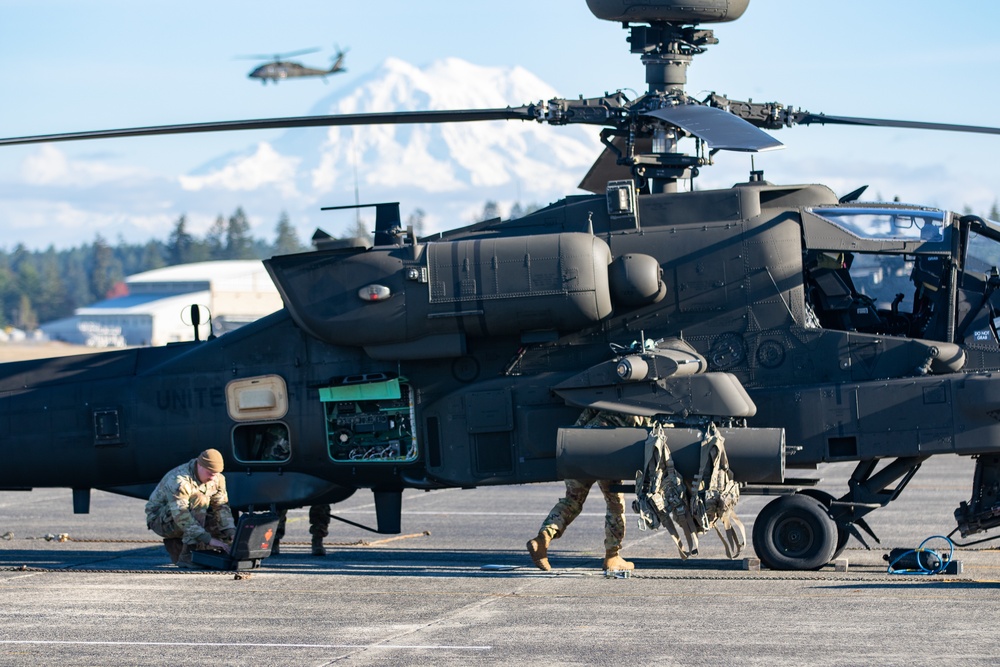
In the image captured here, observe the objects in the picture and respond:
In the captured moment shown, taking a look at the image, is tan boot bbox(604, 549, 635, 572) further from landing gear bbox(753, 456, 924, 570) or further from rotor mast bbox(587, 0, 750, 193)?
rotor mast bbox(587, 0, 750, 193)

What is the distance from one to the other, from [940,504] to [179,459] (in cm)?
1034

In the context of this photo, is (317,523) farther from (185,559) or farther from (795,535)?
(795,535)

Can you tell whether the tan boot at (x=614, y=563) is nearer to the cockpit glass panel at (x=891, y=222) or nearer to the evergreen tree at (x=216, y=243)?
the cockpit glass panel at (x=891, y=222)

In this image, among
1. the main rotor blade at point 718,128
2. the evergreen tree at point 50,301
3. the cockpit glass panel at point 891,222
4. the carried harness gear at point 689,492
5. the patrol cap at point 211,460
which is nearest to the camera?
the main rotor blade at point 718,128

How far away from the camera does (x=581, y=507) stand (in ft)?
43.0

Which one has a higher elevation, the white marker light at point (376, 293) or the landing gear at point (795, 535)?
the white marker light at point (376, 293)

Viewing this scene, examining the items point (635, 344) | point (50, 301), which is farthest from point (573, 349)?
point (50, 301)

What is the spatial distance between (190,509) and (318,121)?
402 centimetres

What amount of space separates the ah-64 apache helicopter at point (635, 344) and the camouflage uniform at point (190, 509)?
0.35 meters

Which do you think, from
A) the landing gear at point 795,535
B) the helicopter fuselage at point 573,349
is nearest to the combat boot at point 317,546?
the helicopter fuselage at point 573,349

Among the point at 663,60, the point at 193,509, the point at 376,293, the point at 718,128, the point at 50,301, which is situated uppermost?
the point at 50,301

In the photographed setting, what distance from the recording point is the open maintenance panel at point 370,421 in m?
13.8

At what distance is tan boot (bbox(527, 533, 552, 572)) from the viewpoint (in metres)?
13.0

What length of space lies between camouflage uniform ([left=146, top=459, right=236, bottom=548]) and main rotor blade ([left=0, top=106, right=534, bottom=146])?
10.7 ft
